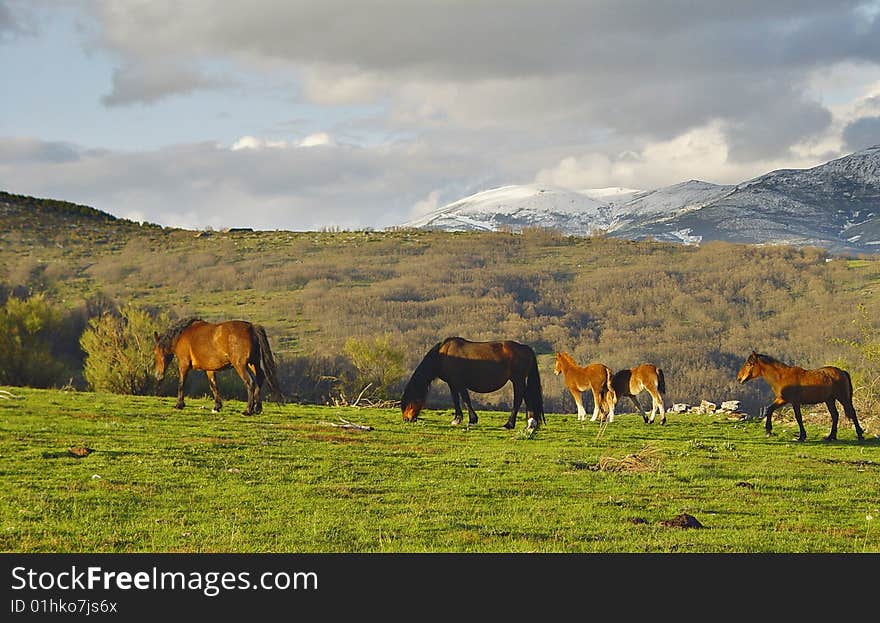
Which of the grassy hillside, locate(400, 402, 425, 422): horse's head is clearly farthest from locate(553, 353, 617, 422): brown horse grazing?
the grassy hillside

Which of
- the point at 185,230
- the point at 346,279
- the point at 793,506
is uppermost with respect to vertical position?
the point at 185,230

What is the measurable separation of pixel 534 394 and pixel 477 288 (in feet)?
346

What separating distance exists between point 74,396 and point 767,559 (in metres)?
20.4

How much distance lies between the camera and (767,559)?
8992 millimetres

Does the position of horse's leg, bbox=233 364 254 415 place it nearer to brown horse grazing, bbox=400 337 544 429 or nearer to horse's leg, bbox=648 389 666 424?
brown horse grazing, bbox=400 337 544 429

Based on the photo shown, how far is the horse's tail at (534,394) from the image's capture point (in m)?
20.7

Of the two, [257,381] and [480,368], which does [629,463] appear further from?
[257,381]

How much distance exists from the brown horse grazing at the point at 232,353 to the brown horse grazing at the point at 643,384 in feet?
31.5

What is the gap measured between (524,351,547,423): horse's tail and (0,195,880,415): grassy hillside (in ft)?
135

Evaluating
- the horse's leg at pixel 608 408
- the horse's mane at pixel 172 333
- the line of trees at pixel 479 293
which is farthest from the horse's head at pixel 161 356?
the line of trees at pixel 479 293

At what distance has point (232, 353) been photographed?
21.0 meters

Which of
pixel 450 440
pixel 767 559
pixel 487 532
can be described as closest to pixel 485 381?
pixel 450 440

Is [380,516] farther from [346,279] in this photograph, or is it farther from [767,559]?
[346,279]

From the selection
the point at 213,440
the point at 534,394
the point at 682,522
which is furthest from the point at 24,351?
the point at 682,522
